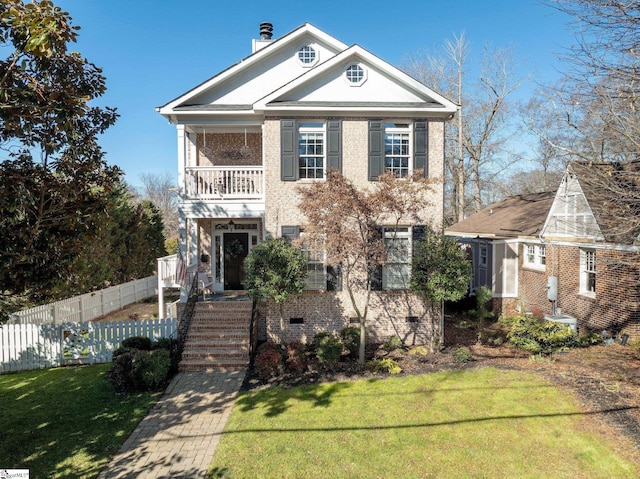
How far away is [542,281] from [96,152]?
50.8 ft

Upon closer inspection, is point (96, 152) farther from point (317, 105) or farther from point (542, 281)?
point (542, 281)

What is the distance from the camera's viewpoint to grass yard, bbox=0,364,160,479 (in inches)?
241

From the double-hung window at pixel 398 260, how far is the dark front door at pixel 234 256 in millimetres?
5316

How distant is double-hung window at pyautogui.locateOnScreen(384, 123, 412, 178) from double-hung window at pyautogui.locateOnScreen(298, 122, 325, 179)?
6.67 ft

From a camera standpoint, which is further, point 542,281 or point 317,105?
point 542,281

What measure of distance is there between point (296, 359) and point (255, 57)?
32.9ft

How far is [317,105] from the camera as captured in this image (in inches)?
449

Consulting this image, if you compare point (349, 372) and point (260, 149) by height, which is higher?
point (260, 149)

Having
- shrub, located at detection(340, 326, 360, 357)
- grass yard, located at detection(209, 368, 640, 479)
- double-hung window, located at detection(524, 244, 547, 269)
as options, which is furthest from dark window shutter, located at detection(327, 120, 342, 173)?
double-hung window, located at detection(524, 244, 547, 269)

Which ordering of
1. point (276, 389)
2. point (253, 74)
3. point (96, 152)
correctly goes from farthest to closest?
point (253, 74)
point (276, 389)
point (96, 152)

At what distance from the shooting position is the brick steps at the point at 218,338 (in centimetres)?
1008

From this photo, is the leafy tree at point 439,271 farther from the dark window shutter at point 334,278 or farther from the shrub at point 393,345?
the dark window shutter at point 334,278

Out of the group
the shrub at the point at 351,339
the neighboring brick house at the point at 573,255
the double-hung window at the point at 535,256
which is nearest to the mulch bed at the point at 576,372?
the shrub at the point at 351,339

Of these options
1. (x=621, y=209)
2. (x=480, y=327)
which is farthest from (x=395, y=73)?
(x=480, y=327)
